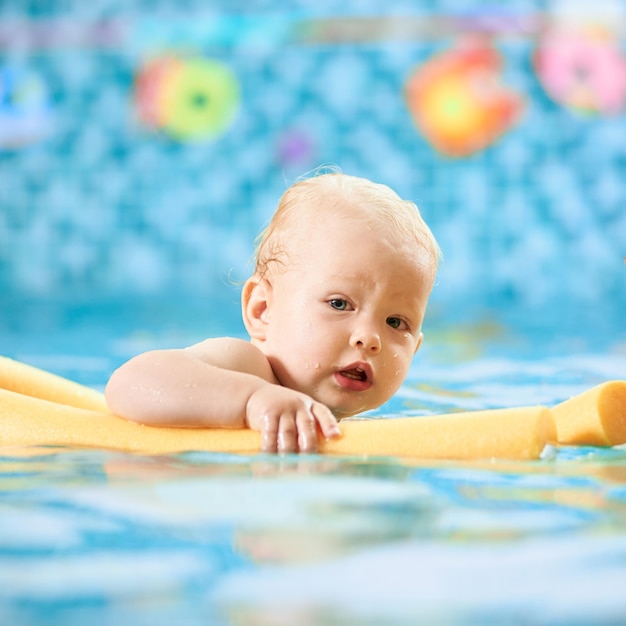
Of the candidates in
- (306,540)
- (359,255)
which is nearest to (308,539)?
(306,540)

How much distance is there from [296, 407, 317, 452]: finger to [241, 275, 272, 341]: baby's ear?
380mm

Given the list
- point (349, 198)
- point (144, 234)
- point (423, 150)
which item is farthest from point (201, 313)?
point (349, 198)

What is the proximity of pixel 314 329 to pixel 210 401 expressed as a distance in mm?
261

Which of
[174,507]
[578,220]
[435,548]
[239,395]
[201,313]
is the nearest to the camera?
[435,548]

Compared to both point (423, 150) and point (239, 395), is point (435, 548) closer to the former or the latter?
point (239, 395)

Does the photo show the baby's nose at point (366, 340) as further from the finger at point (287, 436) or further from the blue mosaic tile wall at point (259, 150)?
the blue mosaic tile wall at point (259, 150)

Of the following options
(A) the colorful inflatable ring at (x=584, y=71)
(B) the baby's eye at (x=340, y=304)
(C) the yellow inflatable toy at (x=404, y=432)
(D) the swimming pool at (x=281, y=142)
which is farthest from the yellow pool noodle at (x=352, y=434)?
(A) the colorful inflatable ring at (x=584, y=71)

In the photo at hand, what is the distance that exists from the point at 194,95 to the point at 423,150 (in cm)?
148

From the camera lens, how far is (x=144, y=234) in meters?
6.74

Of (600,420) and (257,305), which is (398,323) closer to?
(257,305)

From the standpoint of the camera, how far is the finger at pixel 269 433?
158cm

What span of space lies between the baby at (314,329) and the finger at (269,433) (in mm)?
17

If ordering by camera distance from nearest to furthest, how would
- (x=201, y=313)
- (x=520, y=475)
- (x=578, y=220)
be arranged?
1. (x=520, y=475)
2. (x=201, y=313)
3. (x=578, y=220)

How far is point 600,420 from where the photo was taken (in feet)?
5.54
